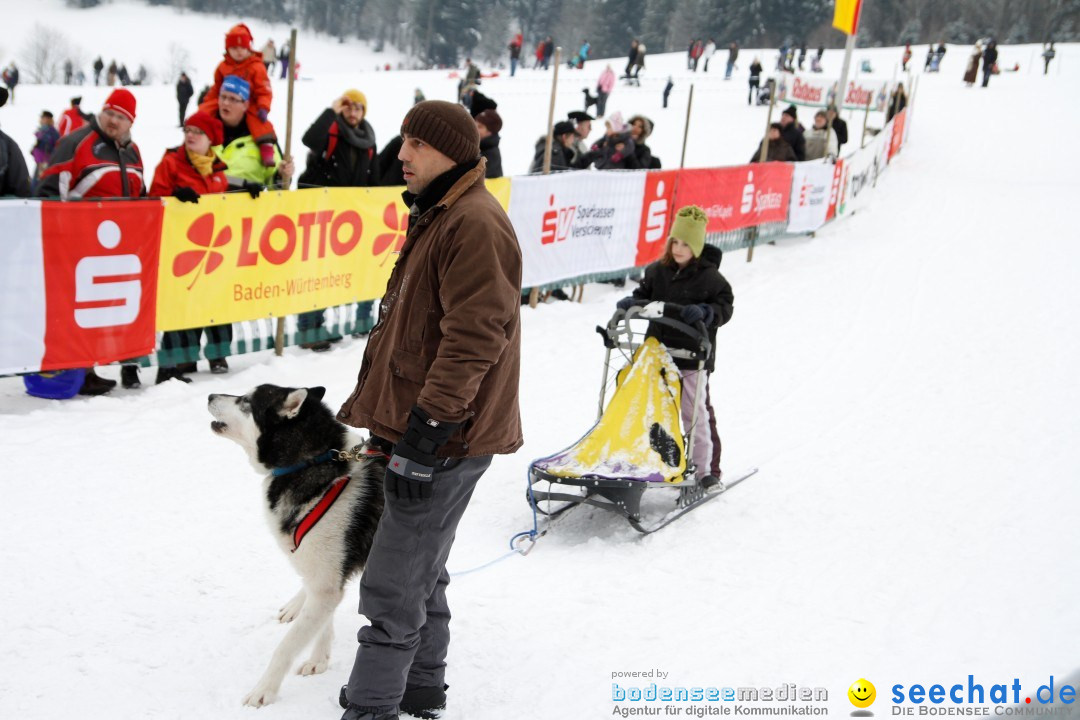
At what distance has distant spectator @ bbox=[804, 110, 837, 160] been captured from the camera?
15.8 meters

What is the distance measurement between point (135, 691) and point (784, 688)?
247cm

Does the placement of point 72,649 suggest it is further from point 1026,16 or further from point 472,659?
point 1026,16

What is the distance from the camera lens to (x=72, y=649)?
3.30m

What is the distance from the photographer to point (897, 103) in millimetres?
24406

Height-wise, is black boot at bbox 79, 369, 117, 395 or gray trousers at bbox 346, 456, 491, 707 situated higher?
gray trousers at bbox 346, 456, 491, 707

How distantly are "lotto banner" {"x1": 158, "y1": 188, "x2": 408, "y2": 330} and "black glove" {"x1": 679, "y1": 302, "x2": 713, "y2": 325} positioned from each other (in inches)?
127

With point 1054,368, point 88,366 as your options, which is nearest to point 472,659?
point 88,366

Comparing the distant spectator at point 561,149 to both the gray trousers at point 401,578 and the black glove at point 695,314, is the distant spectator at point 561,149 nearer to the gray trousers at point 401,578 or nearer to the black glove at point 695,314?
the black glove at point 695,314

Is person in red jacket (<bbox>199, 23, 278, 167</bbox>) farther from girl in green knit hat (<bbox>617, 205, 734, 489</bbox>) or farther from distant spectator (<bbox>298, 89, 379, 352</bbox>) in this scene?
girl in green knit hat (<bbox>617, 205, 734, 489</bbox>)

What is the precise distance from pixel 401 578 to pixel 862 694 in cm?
203

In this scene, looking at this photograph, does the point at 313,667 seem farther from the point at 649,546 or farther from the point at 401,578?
the point at 649,546

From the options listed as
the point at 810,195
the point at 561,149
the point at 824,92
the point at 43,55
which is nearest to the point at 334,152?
the point at 561,149

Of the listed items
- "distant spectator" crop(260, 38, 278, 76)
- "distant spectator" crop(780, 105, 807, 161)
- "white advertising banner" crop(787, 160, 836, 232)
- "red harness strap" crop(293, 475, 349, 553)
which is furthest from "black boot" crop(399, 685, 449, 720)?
"distant spectator" crop(780, 105, 807, 161)

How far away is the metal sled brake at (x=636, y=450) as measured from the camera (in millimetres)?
4750
